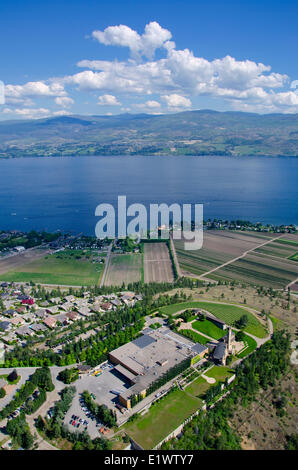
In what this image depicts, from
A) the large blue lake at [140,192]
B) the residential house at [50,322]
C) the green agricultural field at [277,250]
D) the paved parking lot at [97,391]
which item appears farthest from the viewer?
the large blue lake at [140,192]

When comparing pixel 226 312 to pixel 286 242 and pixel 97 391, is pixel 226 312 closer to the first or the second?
pixel 97 391

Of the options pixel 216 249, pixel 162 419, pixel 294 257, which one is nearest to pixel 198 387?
pixel 162 419

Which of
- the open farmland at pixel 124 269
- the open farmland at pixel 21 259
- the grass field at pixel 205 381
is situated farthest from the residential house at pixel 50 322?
the open farmland at pixel 21 259

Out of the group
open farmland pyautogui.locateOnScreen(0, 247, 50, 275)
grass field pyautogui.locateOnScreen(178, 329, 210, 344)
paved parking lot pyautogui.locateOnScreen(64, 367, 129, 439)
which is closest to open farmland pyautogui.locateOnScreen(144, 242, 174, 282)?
grass field pyautogui.locateOnScreen(178, 329, 210, 344)

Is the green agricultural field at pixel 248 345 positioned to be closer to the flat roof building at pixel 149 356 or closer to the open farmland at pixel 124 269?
the flat roof building at pixel 149 356

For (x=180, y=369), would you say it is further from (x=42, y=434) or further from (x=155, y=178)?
(x=155, y=178)

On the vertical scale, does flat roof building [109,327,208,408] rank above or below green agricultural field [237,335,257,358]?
above

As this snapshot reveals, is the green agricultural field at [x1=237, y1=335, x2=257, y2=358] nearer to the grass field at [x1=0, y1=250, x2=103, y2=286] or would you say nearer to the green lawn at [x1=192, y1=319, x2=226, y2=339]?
the green lawn at [x1=192, y1=319, x2=226, y2=339]
